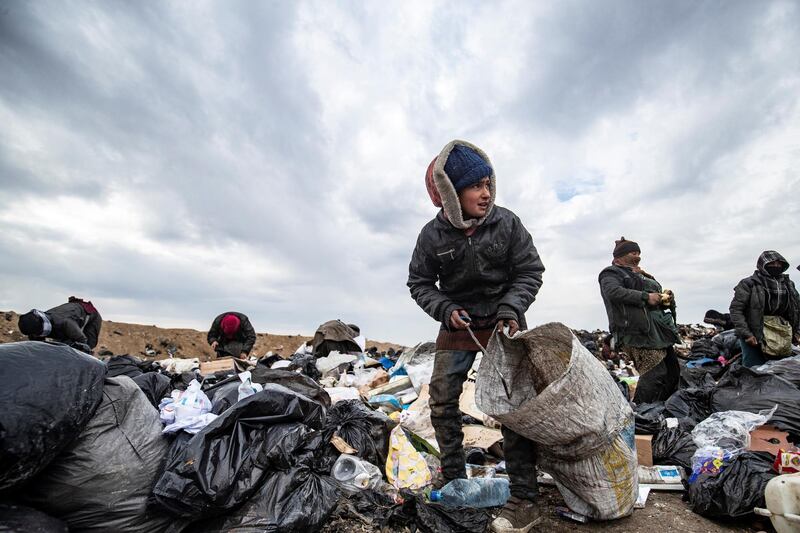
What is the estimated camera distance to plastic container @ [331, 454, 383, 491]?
2.35 metres

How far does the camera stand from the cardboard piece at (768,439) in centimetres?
259

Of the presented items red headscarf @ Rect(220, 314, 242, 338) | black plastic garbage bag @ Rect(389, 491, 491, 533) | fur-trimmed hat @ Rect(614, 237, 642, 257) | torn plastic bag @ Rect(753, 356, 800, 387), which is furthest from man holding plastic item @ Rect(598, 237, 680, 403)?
red headscarf @ Rect(220, 314, 242, 338)

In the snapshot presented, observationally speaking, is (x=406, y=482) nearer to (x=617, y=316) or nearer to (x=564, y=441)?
(x=564, y=441)

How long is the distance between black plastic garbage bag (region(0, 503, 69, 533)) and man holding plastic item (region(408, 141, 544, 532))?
5.37ft

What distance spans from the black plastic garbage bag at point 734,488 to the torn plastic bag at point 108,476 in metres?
2.49

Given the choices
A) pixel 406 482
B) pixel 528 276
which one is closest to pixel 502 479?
pixel 406 482

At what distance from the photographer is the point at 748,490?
195 centimetres

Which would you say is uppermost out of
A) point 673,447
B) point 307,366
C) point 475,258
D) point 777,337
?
point 777,337

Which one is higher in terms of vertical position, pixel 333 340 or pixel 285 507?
pixel 333 340

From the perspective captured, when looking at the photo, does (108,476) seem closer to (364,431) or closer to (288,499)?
(288,499)

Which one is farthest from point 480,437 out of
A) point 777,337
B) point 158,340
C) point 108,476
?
point 158,340

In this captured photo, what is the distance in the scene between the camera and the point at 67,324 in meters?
5.43

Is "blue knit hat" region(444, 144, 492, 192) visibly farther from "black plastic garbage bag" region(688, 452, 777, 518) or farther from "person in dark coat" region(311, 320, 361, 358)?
"person in dark coat" region(311, 320, 361, 358)

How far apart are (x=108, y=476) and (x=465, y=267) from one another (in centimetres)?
183
